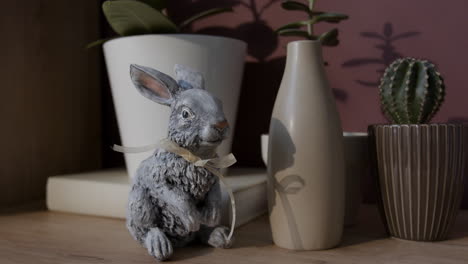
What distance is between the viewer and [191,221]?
1.54ft

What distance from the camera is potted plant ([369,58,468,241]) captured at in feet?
1.67

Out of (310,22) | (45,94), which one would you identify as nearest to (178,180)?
(310,22)

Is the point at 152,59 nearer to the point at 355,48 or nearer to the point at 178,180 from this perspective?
the point at 178,180

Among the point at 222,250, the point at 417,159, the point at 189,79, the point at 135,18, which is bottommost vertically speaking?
the point at 222,250

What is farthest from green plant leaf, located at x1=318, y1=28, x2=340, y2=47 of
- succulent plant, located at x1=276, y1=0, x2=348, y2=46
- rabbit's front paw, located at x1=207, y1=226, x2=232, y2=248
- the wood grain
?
the wood grain

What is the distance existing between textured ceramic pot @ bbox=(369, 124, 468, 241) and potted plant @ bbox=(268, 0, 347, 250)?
0.08 metres

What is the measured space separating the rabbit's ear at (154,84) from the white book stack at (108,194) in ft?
0.62

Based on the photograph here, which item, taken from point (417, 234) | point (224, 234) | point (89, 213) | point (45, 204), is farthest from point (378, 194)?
point (45, 204)

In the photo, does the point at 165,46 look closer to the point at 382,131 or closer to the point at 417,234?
the point at 382,131

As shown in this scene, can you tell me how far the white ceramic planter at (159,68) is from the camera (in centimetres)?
66

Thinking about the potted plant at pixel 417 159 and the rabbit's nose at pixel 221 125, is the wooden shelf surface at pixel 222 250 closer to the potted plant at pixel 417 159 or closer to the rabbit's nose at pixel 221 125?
the potted plant at pixel 417 159

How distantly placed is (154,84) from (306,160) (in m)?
0.20

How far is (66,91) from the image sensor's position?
2.89 feet

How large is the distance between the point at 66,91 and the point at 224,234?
55cm
